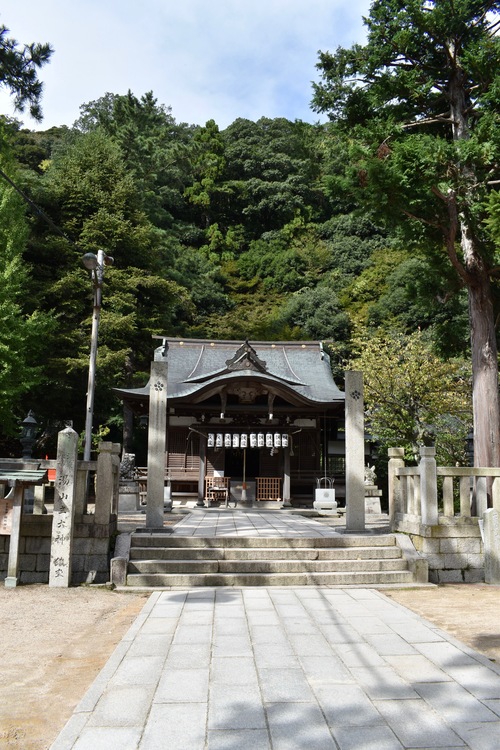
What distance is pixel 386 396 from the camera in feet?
59.4

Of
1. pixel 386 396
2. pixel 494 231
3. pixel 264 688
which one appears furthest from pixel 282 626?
pixel 386 396

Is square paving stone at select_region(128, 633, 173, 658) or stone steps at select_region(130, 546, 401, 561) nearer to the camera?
square paving stone at select_region(128, 633, 173, 658)

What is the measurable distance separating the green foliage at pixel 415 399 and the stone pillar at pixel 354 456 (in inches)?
312

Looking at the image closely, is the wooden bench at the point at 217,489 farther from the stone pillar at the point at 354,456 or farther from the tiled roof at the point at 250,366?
the stone pillar at the point at 354,456

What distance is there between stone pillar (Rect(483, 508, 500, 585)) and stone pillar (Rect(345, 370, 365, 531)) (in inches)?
79.2

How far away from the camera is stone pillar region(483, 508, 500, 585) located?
7.77m

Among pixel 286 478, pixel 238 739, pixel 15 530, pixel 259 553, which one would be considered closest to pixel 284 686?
pixel 238 739

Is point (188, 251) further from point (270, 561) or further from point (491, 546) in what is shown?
point (491, 546)

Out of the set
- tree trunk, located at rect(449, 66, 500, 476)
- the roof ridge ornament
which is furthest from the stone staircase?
the roof ridge ornament

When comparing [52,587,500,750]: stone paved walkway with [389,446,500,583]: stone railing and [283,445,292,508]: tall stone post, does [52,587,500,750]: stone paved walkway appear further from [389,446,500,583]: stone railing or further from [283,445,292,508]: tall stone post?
[283,445,292,508]: tall stone post

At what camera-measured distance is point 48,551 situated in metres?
7.27

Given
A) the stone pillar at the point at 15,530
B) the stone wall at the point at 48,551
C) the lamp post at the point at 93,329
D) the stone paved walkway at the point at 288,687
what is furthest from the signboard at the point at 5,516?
the lamp post at the point at 93,329

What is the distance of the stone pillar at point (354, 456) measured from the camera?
927cm

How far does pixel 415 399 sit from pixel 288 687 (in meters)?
15.3
